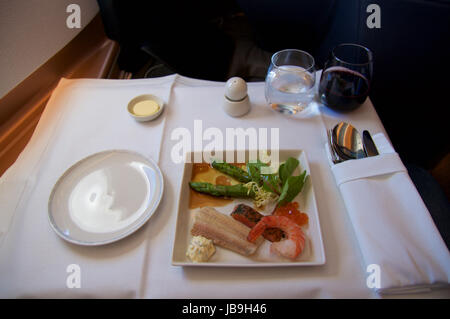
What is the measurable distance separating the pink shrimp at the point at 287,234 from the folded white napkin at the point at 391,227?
132 millimetres

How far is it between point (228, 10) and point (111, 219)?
1929 mm

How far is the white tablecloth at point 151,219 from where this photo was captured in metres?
0.51

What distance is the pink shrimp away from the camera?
525mm

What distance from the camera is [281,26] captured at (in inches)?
54.5

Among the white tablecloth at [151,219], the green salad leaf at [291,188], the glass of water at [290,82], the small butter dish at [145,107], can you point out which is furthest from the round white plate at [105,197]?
the glass of water at [290,82]

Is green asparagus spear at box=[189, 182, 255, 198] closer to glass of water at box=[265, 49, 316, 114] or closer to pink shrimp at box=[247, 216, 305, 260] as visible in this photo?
pink shrimp at box=[247, 216, 305, 260]

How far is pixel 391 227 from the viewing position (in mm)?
538

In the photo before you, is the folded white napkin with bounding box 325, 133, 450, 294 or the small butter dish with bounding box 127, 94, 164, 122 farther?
the small butter dish with bounding box 127, 94, 164, 122

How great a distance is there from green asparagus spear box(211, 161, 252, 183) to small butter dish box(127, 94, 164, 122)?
0.29 metres

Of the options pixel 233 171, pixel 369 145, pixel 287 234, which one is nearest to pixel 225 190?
pixel 233 171

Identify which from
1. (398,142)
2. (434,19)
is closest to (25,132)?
(434,19)

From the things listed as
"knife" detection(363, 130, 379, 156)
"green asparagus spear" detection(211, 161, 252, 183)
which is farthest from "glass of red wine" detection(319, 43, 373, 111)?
"green asparagus spear" detection(211, 161, 252, 183)
